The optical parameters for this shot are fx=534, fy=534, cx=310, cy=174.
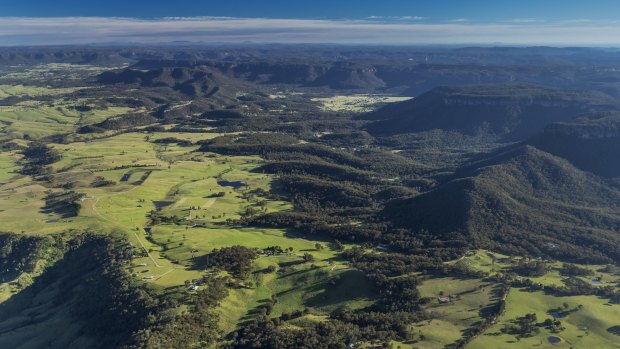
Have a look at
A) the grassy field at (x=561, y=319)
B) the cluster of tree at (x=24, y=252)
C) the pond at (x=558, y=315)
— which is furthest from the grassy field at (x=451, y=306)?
the cluster of tree at (x=24, y=252)

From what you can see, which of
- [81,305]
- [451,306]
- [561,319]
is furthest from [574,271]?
[81,305]

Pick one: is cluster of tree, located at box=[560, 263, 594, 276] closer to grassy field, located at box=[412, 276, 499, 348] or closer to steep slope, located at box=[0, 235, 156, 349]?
grassy field, located at box=[412, 276, 499, 348]

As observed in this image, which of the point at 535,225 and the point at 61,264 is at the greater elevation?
the point at 535,225

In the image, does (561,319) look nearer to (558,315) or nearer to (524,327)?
(558,315)

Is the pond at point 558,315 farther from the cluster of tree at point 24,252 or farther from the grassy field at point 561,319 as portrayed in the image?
the cluster of tree at point 24,252

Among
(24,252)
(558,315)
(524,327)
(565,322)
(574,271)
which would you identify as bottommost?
(24,252)

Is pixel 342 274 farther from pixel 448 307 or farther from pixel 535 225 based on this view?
pixel 535 225

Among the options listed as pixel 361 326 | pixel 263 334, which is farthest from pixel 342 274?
pixel 263 334

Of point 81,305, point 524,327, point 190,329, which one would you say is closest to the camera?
point 190,329

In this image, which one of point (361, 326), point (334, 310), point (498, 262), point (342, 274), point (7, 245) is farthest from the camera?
point (7, 245)

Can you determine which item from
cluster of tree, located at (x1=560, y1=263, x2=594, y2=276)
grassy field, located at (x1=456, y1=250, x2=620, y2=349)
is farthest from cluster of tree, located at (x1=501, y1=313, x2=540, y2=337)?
cluster of tree, located at (x1=560, y1=263, x2=594, y2=276)

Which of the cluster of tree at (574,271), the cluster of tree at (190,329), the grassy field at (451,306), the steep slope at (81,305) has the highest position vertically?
the cluster of tree at (574,271)
